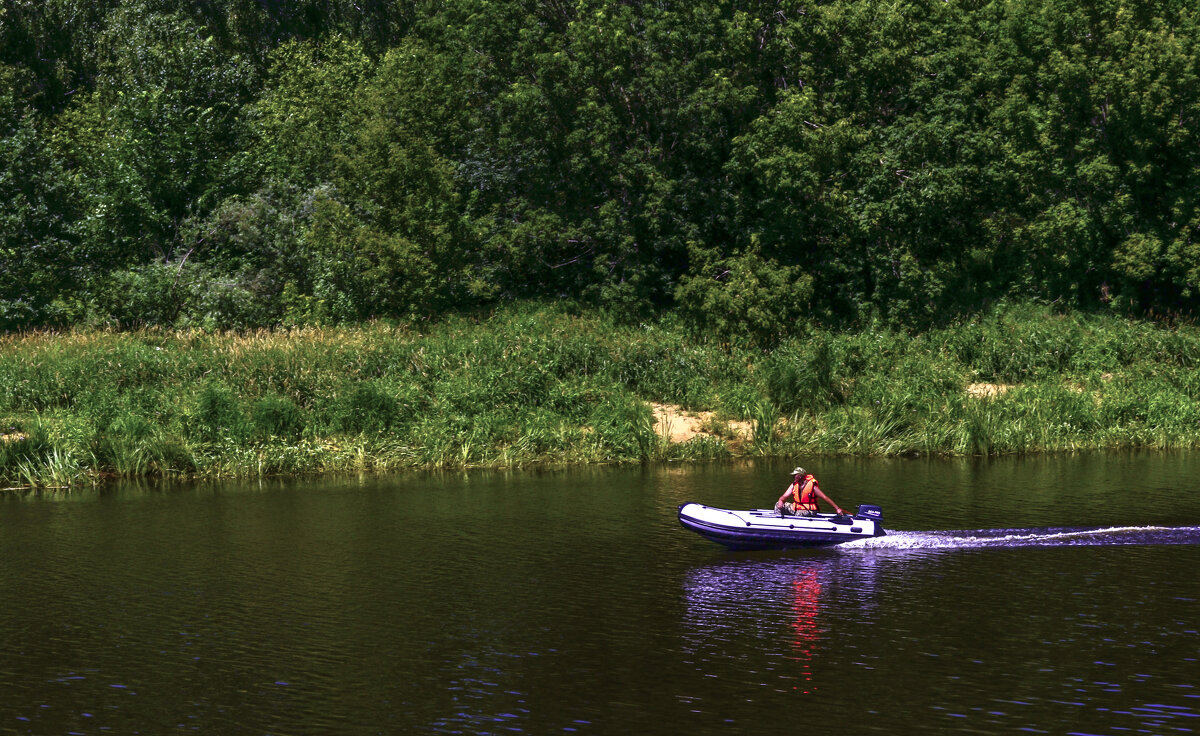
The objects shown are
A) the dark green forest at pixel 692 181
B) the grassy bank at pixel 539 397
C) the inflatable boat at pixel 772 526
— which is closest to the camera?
the inflatable boat at pixel 772 526

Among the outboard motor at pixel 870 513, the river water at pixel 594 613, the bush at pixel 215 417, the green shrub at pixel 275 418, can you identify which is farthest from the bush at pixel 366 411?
the outboard motor at pixel 870 513

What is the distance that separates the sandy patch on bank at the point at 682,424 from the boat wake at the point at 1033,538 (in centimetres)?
1361

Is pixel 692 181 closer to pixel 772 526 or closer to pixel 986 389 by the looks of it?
pixel 986 389

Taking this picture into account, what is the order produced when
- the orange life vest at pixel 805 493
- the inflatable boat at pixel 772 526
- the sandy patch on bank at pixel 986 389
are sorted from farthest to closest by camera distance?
1. the sandy patch on bank at pixel 986 389
2. the orange life vest at pixel 805 493
3. the inflatable boat at pixel 772 526

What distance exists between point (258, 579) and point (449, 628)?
559cm

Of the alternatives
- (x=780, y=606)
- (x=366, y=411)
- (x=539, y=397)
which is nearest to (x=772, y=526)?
(x=780, y=606)

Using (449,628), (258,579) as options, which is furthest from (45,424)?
(449,628)

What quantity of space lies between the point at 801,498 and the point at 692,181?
85.5ft

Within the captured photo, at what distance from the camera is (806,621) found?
2088cm

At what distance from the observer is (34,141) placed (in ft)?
180

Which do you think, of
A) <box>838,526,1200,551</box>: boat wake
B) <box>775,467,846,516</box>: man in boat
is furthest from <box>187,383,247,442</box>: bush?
<box>838,526,1200,551</box>: boat wake

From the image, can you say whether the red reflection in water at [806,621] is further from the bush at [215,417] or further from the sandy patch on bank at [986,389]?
the bush at [215,417]

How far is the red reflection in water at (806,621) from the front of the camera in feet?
59.4

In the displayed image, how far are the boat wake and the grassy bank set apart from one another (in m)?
12.9
